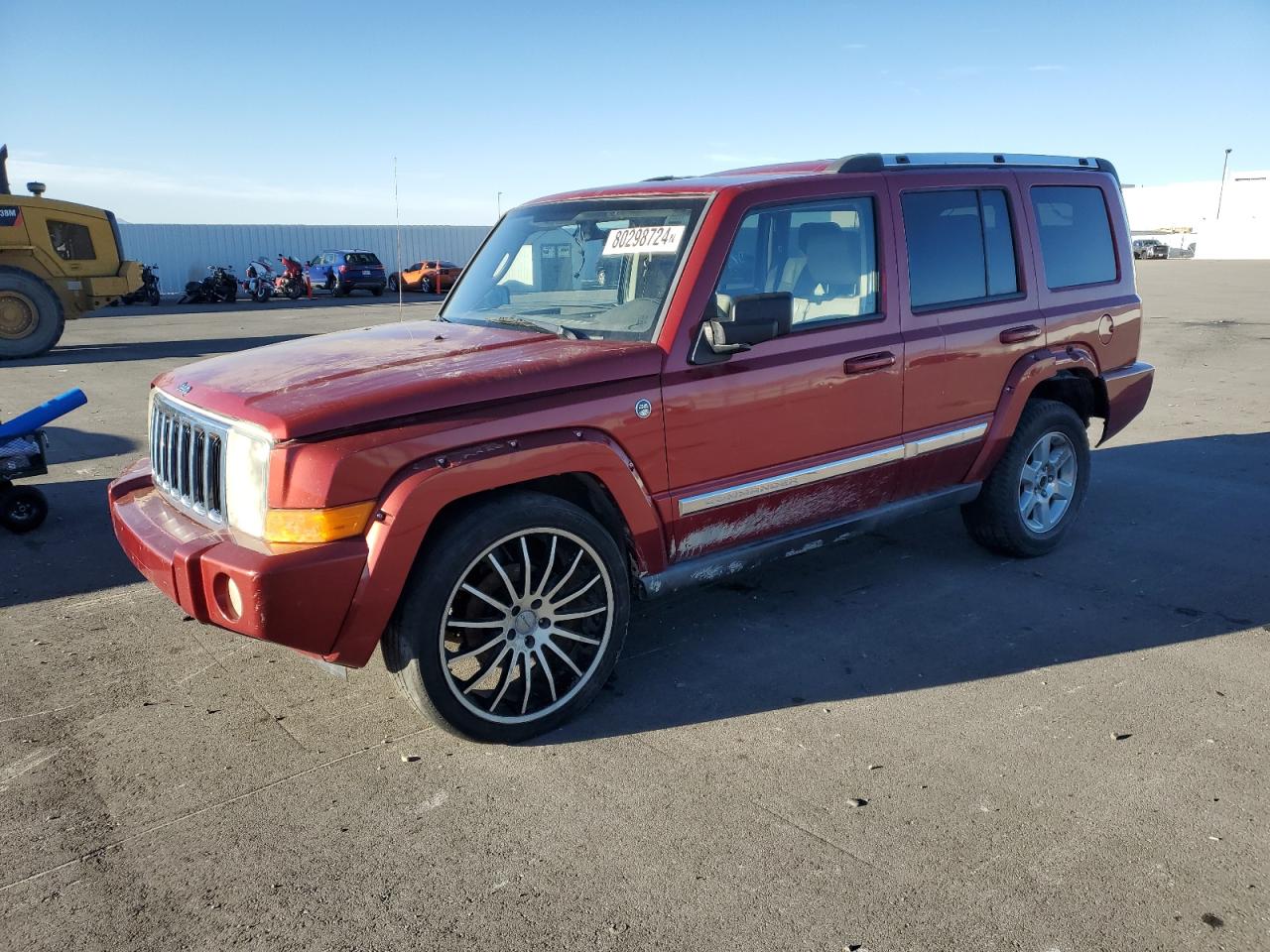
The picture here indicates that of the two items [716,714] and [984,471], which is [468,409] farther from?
[984,471]

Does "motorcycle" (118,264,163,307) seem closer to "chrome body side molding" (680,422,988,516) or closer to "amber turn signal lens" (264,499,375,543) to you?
"chrome body side molding" (680,422,988,516)

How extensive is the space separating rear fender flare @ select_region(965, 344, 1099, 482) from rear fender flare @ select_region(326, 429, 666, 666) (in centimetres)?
241

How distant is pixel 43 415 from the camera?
5770mm

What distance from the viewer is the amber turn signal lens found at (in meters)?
3.09

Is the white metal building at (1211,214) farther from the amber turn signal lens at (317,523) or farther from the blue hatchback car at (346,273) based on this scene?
the amber turn signal lens at (317,523)

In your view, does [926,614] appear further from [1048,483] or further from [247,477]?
[247,477]

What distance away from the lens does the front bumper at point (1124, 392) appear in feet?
18.7

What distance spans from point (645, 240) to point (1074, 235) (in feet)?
9.14

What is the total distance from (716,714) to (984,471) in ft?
7.52

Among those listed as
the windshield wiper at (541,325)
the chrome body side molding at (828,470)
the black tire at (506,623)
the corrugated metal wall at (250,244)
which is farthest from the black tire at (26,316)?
the corrugated metal wall at (250,244)

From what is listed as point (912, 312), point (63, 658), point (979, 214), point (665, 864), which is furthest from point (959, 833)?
point (63, 658)

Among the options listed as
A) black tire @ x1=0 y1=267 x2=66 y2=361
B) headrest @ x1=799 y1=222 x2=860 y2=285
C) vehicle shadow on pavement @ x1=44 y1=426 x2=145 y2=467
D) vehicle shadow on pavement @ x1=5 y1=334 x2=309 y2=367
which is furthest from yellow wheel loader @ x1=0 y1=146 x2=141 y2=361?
headrest @ x1=799 y1=222 x2=860 y2=285

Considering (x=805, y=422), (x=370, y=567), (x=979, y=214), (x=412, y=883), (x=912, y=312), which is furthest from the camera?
(x=979, y=214)

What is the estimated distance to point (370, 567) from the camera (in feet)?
10.3
